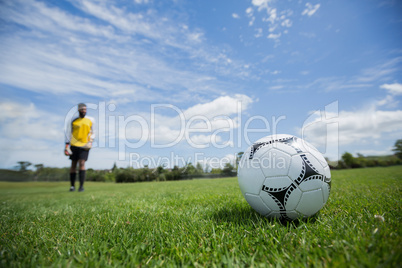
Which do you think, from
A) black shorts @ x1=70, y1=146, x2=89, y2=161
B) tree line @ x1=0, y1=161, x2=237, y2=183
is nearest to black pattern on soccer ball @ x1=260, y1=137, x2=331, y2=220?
black shorts @ x1=70, y1=146, x2=89, y2=161

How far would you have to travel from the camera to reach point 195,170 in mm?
34688

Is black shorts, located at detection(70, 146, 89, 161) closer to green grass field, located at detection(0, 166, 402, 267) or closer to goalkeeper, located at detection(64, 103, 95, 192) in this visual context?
goalkeeper, located at detection(64, 103, 95, 192)

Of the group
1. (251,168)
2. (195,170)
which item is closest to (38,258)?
(251,168)

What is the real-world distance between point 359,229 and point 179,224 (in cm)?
180

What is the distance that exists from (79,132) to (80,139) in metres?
0.30

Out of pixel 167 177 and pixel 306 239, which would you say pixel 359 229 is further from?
pixel 167 177

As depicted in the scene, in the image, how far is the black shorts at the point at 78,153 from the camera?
314 inches

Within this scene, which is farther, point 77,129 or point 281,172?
point 77,129

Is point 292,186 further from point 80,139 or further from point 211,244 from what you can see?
point 80,139

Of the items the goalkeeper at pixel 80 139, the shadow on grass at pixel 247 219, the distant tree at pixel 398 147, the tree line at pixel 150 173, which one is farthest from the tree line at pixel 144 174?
the distant tree at pixel 398 147

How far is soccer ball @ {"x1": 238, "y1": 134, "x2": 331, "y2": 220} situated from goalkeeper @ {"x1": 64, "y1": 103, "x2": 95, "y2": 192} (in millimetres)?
7764

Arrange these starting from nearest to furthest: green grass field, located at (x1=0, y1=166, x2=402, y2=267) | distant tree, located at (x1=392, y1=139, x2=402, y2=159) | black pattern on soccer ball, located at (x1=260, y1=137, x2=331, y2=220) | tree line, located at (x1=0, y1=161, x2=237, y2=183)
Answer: green grass field, located at (x1=0, y1=166, x2=402, y2=267) < black pattern on soccer ball, located at (x1=260, y1=137, x2=331, y2=220) < tree line, located at (x1=0, y1=161, x2=237, y2=183) < distant tree, located at (x1=392, y1=139, x2=402, y2=159)

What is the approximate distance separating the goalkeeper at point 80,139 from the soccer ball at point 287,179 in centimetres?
776

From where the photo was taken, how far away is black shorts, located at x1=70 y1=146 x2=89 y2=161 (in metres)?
7.98
